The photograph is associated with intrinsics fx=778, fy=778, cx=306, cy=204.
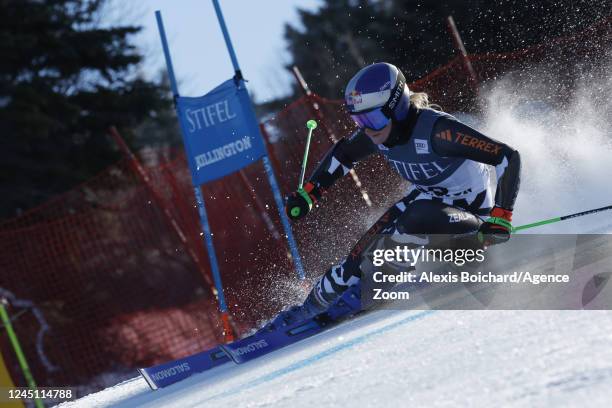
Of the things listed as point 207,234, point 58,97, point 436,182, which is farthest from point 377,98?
point 58,97

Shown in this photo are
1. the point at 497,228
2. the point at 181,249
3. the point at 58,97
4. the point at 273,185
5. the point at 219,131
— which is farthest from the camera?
the point at 58,97

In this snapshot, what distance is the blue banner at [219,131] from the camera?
6625mm

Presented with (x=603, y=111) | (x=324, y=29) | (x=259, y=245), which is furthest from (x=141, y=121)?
(x=324, y=29)

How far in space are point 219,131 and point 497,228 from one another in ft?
9.78

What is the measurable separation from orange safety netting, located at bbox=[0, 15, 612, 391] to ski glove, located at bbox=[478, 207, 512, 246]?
8.35 feet

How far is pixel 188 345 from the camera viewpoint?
1008 centimetres

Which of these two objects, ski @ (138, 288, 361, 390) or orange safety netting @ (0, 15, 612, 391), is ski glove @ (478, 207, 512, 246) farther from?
orange safety netting @ (0, 15, 612, 391)

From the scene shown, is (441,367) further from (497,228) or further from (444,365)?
(497,228)

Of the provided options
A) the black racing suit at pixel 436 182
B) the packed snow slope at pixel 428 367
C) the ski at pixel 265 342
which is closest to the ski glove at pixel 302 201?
the black racing suit at pixel 436 182

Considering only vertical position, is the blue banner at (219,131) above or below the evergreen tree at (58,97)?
below

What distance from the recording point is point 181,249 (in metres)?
10.0

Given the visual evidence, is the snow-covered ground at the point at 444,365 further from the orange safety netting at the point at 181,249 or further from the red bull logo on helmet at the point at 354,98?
the orange safety netting at the point at 181,249

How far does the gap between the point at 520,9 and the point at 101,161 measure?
10543mm

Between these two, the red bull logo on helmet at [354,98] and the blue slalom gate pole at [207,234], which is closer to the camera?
the red bull logo on helmet at [354,98]
